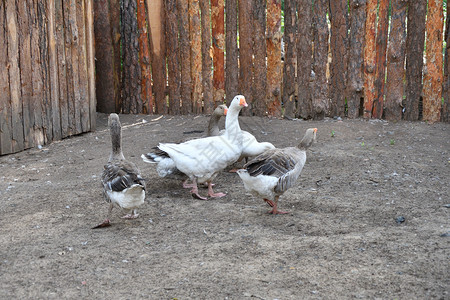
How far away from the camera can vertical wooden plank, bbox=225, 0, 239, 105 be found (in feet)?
28.2

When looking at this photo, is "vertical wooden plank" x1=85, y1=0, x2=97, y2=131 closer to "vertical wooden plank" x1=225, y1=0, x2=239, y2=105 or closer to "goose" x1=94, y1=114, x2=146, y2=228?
"vertical wooden plank" x1=225, y1=0, x2=239, y2=105

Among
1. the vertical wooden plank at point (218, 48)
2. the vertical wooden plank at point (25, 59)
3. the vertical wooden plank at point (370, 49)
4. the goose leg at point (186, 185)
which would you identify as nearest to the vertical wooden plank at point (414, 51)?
the vertical wooden plank at point (370, 49)

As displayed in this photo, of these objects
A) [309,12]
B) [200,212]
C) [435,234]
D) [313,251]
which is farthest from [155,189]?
[309,12]

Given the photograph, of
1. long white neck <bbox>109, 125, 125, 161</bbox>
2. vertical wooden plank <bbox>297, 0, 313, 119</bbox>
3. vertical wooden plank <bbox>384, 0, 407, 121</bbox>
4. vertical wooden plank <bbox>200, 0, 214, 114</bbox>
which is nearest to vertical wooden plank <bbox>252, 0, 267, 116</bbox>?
vertical wooden plank <bbox>297, 0, 313, 119</bbox>

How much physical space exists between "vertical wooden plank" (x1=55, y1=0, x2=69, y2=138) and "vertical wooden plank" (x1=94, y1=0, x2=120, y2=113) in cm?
163

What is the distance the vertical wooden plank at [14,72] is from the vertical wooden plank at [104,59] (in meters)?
2.57

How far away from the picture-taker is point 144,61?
9.32 m

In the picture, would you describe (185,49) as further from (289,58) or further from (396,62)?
(396,62)

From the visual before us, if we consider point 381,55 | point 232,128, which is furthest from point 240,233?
point 381,55

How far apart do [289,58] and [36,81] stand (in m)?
3.91

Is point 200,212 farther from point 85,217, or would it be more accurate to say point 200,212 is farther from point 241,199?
point 85,217

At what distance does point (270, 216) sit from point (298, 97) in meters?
3.94

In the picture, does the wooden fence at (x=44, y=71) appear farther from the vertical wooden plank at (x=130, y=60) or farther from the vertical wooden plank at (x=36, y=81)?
the vertical wooden plank at (x=130, y=60)

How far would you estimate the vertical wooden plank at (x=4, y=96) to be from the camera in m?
6.70
